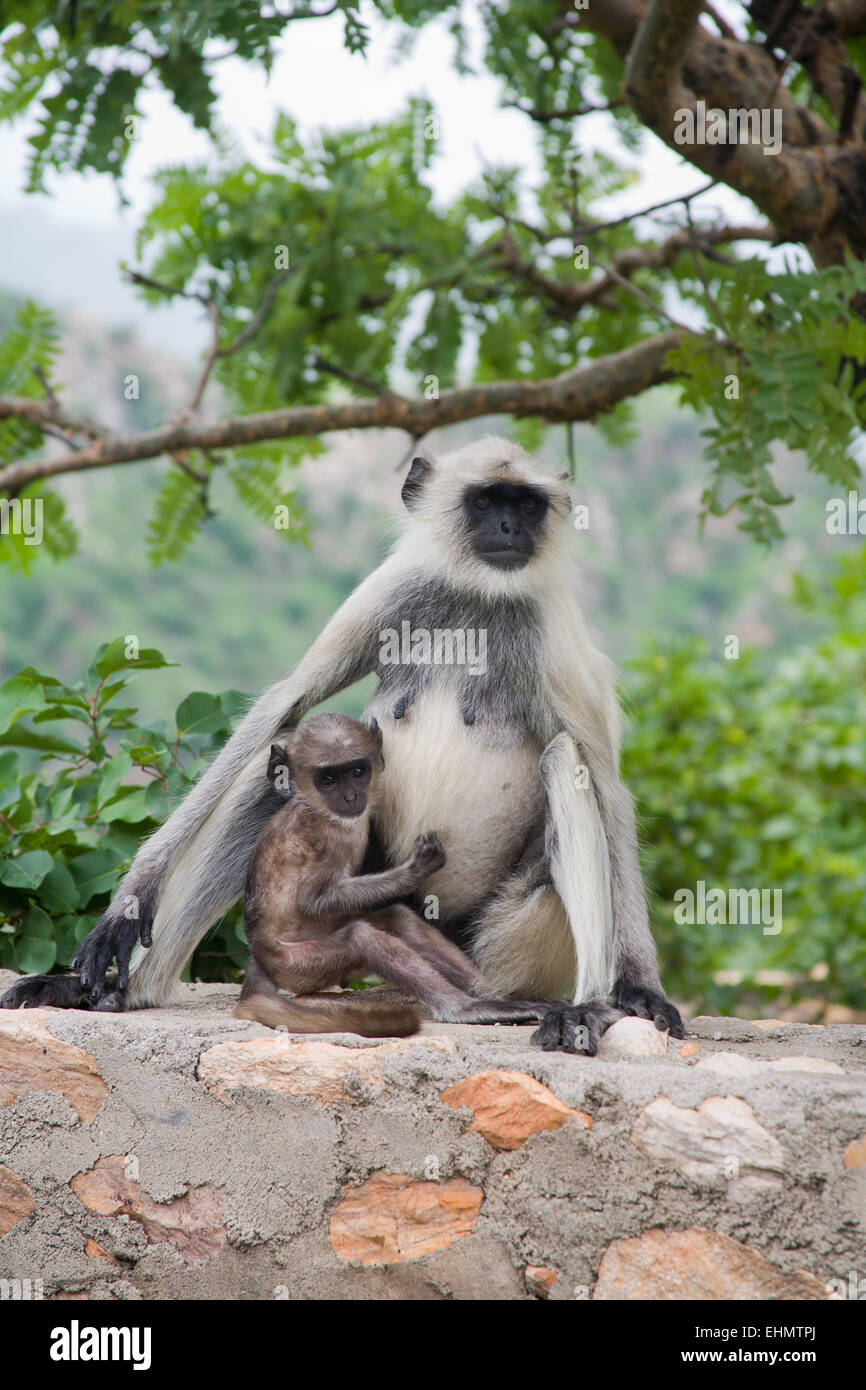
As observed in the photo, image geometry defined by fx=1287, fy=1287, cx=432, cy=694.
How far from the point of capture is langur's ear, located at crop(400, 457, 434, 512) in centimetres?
381

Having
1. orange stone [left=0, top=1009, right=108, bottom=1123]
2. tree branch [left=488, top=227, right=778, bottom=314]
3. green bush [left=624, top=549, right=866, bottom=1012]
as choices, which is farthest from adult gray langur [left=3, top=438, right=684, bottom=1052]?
green bush [left=624, top=549, right=866, bottom=1012]

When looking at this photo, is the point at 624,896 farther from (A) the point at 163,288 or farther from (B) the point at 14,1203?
(A) the point at 163,288

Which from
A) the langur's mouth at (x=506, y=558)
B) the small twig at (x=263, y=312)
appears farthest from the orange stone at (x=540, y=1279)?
the small twig at (x=263, y=312)

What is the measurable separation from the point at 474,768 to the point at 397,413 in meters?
1.85

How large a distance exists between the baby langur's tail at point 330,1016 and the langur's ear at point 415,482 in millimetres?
1484

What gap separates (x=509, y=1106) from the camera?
8.82 ft

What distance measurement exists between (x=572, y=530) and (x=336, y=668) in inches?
31.2

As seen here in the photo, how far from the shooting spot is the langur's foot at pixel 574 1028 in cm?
290

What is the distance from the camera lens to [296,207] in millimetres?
5379

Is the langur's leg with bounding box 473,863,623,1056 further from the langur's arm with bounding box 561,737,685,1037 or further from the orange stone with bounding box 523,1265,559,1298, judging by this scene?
the orange stone with bounding box 523,1265,559,1298

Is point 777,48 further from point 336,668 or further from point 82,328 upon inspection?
point 82,328

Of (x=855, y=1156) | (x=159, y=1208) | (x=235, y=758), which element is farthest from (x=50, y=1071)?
(x=855, y=1156)

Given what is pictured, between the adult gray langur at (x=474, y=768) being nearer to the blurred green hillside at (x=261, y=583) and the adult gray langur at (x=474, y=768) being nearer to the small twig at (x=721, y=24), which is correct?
the small twig at (x=721, y=24)

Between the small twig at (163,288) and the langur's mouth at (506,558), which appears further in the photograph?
the small twig at (163,288)
